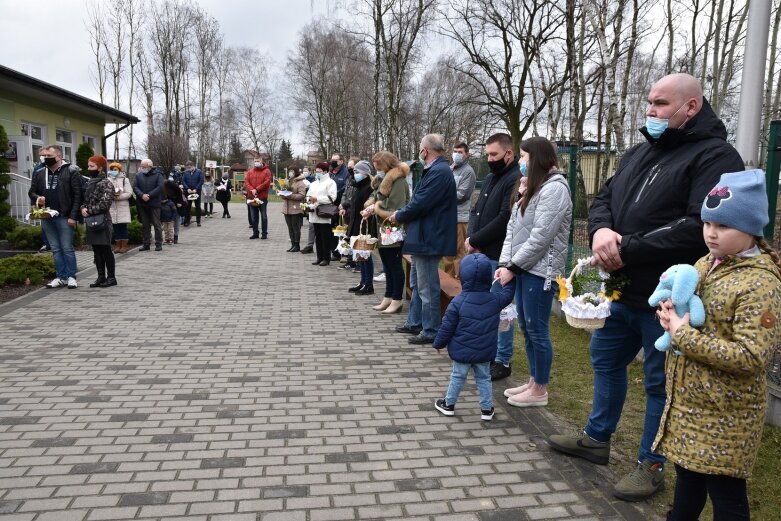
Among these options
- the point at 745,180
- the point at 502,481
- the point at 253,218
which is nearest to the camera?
the point at 745,180

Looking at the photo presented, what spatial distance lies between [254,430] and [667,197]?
116 inches

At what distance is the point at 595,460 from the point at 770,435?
1258mm

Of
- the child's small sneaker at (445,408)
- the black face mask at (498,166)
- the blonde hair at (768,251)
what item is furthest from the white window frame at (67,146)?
the blonde hair at (768,251)

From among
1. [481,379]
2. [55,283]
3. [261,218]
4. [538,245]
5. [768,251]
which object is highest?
[768,251]

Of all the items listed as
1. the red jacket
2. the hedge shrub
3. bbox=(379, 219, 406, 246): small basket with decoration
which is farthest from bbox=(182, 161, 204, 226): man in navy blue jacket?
bbox=(379, 219, 406, 246): small basket with decoration

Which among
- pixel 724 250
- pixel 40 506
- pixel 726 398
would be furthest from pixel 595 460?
pixel 40 506

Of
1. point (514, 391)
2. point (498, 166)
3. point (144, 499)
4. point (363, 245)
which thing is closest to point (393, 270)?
point (363, 245)

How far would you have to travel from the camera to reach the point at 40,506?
3.11m

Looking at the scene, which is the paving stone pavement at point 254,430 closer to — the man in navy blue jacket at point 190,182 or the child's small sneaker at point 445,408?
the child's small sneaker at point 445,408

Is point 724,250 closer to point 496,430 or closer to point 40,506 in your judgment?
point 496,430

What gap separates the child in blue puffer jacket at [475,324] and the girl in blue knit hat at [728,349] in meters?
1.80

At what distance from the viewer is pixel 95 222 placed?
28.9ft

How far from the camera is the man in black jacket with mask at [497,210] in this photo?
507 cm

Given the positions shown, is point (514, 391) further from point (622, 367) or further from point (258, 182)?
point (258, 182)
